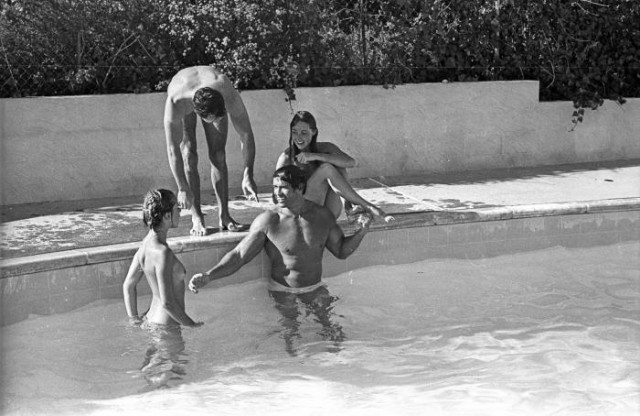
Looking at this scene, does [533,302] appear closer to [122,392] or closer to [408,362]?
[408,362]

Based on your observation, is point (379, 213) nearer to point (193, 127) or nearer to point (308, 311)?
point (308, 311)

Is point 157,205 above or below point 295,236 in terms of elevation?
above

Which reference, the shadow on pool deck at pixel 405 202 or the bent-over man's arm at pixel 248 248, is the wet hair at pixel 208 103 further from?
the shadow on pool deck at pixel 405 202

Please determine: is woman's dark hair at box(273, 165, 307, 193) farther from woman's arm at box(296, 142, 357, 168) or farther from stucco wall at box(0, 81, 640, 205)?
stucco wall at box(0, 81, 640, 205)

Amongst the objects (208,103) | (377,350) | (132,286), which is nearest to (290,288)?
(377,350)

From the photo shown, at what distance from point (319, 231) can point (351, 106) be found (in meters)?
3.46

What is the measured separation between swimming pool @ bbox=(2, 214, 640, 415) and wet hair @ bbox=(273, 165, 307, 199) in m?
0.90

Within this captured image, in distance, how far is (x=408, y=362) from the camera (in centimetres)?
682

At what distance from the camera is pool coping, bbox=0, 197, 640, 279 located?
7.04 m

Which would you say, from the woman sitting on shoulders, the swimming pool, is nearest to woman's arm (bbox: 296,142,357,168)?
the woman sitting on shoulders

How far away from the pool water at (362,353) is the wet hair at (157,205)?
0.75m

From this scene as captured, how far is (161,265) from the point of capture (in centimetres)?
626

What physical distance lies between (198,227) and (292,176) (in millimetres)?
1090

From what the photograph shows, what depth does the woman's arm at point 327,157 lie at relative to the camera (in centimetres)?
771
